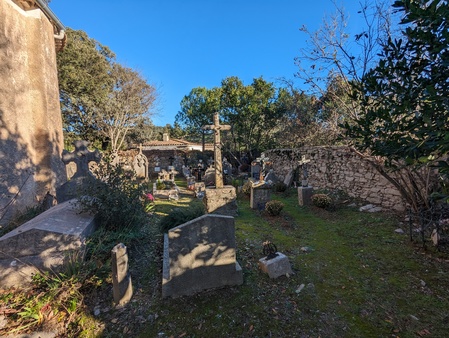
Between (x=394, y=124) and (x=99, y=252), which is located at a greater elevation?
(x=394, y=124)

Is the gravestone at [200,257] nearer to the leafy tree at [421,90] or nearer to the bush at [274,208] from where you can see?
the leafy tree at [421,90]

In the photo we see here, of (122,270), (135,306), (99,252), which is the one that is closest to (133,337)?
(135,306)

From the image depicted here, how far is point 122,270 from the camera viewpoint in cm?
329

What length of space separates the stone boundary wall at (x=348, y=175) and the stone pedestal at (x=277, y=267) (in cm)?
481

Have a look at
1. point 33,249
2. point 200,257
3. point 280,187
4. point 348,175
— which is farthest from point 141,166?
point 200,257

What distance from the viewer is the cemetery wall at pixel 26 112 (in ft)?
21.6

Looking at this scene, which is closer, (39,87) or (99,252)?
(99,252)

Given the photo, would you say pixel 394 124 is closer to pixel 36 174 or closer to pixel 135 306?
pixel 135 306

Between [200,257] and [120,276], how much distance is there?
1.20 metres

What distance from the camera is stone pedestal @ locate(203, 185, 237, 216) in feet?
25.8

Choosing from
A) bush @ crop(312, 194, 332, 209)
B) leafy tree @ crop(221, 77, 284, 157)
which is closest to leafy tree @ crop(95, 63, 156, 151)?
leafy tree @ crop(221, 77, 284, 157)

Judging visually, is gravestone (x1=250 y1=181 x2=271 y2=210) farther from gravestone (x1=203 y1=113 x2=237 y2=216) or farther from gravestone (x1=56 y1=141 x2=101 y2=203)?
gravestone (x1=56 y1=141 x2=101 y2=203)

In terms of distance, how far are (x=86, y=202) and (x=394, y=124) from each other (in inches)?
221

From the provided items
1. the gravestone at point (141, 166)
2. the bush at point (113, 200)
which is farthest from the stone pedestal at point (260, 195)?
the gravestone at point (141, 166)
